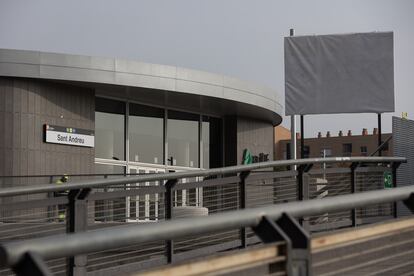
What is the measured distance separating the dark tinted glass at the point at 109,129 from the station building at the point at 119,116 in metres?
0.03

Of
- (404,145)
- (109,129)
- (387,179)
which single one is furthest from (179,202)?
(109,129)

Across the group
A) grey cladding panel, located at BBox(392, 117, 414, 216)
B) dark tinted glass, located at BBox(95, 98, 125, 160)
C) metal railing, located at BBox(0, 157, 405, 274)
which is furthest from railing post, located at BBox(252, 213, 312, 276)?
dark tinted glass, located at BBox(95, 98, 125, 160)

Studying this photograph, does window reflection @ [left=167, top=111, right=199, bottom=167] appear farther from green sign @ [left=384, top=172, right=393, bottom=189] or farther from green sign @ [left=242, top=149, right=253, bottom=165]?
green sign @ [left=384, top=172, right=393, bottom=189]

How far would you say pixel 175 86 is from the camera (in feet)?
66.8

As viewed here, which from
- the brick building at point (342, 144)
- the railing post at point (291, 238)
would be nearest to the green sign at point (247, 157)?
the railing post at point (291, 238)

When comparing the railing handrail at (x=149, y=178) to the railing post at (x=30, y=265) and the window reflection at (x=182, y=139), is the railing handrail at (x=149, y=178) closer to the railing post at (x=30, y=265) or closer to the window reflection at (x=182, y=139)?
the railing post at (x=30, y=265)

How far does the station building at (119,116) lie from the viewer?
18422 mm

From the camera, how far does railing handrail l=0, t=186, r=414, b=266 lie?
246 cm

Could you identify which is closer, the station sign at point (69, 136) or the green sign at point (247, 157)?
the station sign at point (69, 136)

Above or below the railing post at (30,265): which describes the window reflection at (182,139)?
above

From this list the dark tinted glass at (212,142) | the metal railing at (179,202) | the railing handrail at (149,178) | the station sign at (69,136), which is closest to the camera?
the railing handrail at (149,178)

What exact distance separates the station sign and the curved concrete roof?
1.43m

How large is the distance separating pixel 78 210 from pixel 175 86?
13510 mm

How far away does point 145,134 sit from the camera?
73.0 feet
